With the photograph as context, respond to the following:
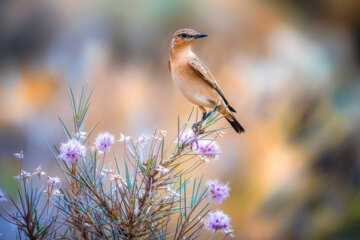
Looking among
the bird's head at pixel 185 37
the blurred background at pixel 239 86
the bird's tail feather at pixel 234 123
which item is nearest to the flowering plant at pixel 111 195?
the bird's tail feather at pixel 234 123

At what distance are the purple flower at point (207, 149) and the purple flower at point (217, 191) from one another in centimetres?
4

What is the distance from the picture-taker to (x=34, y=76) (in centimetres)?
181

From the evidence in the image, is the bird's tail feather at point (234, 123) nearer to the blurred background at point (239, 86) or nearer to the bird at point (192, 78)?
the bird at point (192, 78)

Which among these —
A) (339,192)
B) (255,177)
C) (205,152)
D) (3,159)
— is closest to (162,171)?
(205,152)

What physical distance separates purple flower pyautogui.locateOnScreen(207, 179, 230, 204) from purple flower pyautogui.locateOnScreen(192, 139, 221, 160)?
0.04 m

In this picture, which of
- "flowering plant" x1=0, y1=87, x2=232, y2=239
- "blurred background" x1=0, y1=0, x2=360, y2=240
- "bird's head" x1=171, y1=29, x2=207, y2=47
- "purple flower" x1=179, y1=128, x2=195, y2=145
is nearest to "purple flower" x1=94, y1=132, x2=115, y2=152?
"flowering plant" x1=0, y1=87, x2=232, y2=239

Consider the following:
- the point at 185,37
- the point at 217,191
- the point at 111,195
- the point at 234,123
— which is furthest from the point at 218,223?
the point at 185,37

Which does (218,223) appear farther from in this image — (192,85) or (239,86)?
(239,86)

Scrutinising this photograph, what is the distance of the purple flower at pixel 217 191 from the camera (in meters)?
0.49

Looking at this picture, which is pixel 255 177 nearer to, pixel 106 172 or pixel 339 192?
pixel 339 192

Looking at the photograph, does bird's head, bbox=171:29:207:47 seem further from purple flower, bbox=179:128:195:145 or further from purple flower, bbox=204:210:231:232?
purple flower, bbox=204:210:231:232

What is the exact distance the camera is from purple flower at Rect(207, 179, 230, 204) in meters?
0.49

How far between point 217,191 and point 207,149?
66 mm

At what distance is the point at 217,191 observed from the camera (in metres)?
0.50
